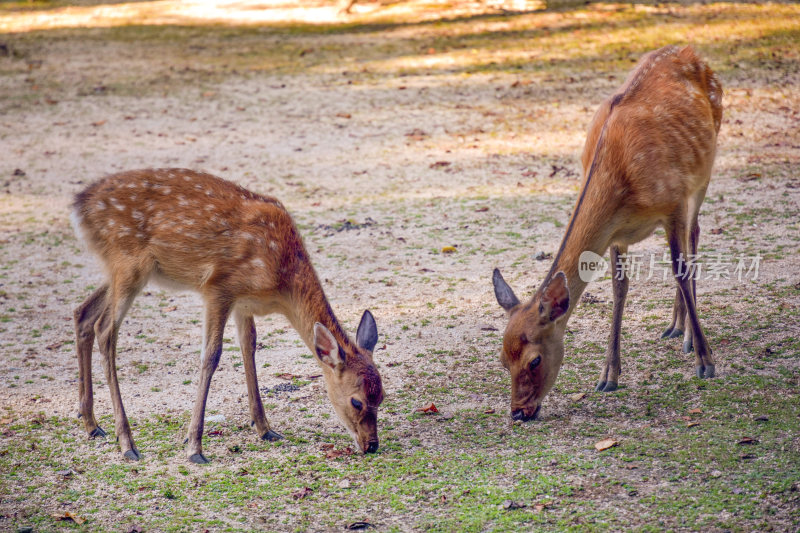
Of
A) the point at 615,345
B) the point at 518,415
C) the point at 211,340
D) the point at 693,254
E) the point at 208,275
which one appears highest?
the point at 208,275

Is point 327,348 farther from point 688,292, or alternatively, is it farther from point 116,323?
point 688,292

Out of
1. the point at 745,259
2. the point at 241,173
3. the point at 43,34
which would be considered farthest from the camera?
the point at 43,34

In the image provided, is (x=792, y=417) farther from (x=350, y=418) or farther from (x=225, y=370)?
(x=225, y=370)

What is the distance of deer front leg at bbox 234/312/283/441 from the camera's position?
522 cm

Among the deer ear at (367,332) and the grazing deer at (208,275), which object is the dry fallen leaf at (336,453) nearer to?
the grazing deer at (208,275)

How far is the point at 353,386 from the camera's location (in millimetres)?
4898

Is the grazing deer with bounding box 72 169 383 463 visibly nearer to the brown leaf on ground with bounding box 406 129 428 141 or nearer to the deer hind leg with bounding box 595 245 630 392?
the deer hind leg with bounding box 595 245 630 392

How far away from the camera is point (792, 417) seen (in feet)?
15.8

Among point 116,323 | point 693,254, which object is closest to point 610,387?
point 693,254

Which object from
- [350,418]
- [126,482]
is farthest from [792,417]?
[126,482]

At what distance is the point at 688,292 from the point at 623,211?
0.76 m

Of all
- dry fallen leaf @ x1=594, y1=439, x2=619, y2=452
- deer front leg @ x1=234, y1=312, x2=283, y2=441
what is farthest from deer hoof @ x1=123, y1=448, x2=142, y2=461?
dry fallen leaf @ x1=594, y1=439, x2=619, y2=452

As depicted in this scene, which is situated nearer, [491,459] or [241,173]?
[491,459]

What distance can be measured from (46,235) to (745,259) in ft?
21.5
